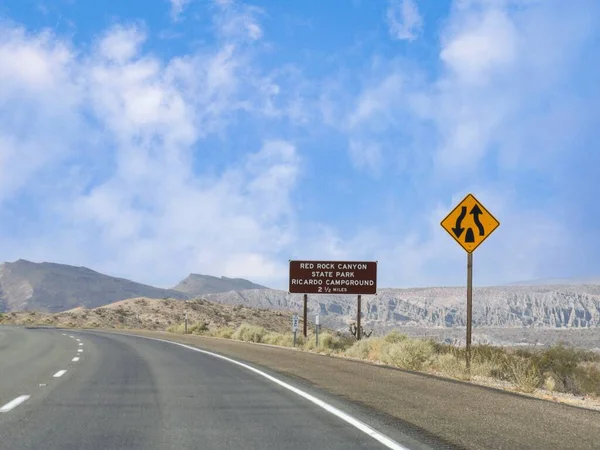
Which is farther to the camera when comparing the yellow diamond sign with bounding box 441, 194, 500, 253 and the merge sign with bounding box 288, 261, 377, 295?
the merge sign with bounding box 288, 261, 377, 295

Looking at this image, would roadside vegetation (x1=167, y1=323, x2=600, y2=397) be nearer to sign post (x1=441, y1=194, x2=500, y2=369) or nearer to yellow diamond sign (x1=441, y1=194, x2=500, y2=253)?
sign post (x1=441, y1=194, x2=500, y2=369)

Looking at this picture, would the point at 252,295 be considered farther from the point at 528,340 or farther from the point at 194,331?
the point at 194,331

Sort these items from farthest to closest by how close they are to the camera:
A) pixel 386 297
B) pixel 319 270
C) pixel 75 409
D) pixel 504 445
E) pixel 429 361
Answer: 1. pixel 386 297
2. pixel 319 270
3. pixel 429 361
4. pixel 75 409
5. pixel 504 445

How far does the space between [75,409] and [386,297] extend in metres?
132

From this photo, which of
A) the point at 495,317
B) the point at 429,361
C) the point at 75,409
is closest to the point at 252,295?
the point at 495,317

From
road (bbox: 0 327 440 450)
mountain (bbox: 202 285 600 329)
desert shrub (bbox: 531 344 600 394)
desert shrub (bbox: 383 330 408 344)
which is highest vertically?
mountain (bbox: 202 285 600 329)

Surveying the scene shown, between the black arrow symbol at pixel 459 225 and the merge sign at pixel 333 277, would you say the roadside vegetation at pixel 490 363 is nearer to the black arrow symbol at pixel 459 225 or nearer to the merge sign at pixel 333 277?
the black arrow symbol at pixel 459 225

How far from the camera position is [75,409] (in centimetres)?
998

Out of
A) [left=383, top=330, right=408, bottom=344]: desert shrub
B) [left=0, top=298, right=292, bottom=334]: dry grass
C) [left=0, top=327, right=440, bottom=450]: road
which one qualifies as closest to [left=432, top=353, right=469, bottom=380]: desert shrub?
[left=0, top=327, right=440, bottom=450]: road

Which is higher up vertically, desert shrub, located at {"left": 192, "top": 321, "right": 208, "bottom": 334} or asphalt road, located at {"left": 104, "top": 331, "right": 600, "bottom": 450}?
asphalt road, located at {"left": 104, "top": 331, "right": 600, "bottom": 450}

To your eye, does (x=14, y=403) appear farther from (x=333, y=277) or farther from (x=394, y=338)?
(x=333, y=277)

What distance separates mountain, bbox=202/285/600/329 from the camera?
114 meters

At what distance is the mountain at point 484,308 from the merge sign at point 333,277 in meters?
70.3

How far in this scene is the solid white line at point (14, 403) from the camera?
9891 millimetres
